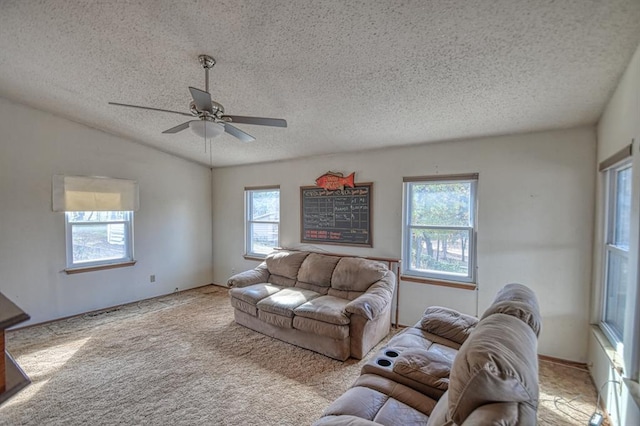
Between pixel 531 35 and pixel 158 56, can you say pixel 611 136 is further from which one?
pixel 158 56

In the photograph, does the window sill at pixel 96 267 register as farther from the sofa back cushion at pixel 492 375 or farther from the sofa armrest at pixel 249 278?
the sofa back cushion at pixel 492 375

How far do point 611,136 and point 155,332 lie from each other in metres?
4.93

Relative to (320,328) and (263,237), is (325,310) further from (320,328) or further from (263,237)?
(263,237)

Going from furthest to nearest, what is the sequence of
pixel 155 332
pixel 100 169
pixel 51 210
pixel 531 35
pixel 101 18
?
pixel 100 169, pixel 51 210, pixel 155 332, pixel 101 18, pixel 531 35

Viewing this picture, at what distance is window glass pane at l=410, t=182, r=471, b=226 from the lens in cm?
338

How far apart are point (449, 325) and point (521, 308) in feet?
3.20

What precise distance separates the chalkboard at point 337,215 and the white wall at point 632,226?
226cm

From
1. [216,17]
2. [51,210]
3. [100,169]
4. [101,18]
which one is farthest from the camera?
[100,169]

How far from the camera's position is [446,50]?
1.87 meters

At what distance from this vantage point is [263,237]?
5.21 m

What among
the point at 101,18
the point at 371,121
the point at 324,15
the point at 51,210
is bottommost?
the point at 51,210

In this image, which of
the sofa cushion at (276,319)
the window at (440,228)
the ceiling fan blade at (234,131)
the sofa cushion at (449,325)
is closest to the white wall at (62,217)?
the sofa cushion at (276,319)

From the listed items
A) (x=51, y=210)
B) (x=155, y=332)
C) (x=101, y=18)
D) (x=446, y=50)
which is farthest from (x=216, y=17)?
(x=51, y=210)

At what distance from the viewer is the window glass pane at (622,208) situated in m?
2.19
